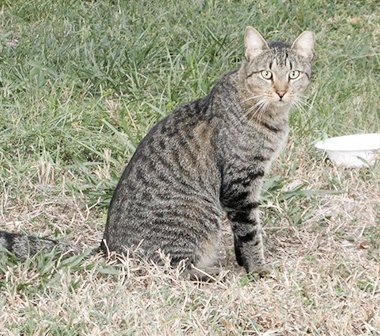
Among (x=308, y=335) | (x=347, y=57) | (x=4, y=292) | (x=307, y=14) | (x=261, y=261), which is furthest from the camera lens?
(x=307, y=14)

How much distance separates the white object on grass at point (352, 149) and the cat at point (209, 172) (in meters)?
0.95

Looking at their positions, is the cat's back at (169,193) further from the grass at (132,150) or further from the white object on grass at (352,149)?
the white object on grass at (352,149)

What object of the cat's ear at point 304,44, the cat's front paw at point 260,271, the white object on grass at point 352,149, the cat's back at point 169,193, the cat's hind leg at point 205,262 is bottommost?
the cat's front paw at point 260,271

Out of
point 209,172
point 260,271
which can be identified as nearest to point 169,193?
point 209,172

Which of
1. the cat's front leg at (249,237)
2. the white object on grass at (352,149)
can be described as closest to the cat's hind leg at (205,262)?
the cat's front leg at (249,237)

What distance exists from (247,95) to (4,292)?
1.57 meters

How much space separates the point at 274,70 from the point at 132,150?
1.25 meters

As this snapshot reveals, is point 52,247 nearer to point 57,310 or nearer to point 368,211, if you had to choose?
point 57,310

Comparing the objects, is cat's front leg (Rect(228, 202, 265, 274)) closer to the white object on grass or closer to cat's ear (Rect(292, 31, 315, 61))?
cat's ear (Rect(292, 31, 315, 61))

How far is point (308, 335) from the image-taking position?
385 centimetres

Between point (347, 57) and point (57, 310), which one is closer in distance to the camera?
point (57, 310)

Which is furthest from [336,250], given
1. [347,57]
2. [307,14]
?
[307,14]

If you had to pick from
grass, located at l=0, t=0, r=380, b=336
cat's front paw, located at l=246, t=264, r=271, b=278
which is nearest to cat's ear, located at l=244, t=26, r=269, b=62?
grass, located at l=0, t=0, r=380, b=336

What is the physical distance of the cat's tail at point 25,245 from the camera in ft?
14.5
